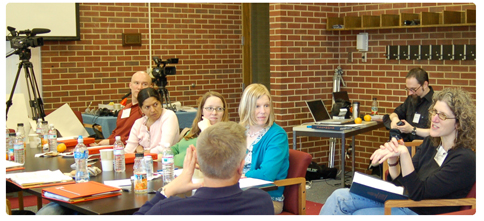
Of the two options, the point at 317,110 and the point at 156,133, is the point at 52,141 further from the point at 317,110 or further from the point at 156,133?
the point at 317,110

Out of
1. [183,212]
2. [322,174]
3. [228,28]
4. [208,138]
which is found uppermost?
[228,28]

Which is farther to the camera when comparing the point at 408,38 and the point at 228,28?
the point at 228,28

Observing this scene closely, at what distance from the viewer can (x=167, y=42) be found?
23.3ft

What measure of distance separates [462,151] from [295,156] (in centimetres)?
94

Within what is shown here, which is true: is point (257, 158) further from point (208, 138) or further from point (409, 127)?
point (409, 127)

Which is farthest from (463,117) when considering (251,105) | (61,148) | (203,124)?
(61,148)

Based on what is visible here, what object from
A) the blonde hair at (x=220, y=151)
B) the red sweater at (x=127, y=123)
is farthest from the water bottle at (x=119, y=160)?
the red sweater at (x=127, y=123)

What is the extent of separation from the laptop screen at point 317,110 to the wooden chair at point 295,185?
2403 millimetres

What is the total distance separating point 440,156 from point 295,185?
2.61ft

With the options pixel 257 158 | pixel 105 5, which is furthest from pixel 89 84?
pixel 257 158

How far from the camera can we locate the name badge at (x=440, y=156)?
9.46 ft

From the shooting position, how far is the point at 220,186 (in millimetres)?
1985

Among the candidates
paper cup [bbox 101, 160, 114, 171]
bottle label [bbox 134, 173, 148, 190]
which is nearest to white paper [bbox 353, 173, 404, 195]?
bottle label [bbox 134, 173, 148, 190]

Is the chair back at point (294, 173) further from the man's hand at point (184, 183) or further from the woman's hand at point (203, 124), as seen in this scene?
the man's hand at point (184, 183)
